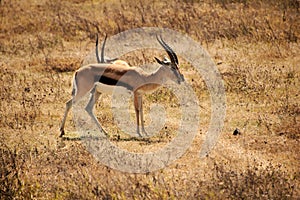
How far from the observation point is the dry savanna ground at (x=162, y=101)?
7.44 meters

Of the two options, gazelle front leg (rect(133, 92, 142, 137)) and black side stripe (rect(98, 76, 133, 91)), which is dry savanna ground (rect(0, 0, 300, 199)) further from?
black side stripe (rect(98, 76, 133, 91))

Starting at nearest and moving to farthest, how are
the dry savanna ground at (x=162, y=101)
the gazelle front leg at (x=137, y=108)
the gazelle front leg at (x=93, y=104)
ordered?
the dry savanna ground at (x=162, y=101) < the gazelle front leg at (x=137, y=108) < the gazelle front leg at (x=93, y=104)

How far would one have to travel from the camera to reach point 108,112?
11.1 m

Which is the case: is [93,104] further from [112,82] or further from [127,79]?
[127,79]

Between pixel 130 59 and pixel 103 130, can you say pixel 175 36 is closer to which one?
pixel 130 59

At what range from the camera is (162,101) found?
37.6ft

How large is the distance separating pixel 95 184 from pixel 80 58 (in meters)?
7.38

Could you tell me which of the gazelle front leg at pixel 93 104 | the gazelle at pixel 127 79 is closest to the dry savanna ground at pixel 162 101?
the gazelle front leg at pixel 93 104

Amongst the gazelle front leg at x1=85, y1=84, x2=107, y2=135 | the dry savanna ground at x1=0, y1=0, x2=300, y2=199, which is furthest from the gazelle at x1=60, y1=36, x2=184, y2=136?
the dry savanna ground at x1=0, y1=0, x2=300, y2=199

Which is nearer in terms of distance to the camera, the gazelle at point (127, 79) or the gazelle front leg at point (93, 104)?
the gazelle at point (127, 79)

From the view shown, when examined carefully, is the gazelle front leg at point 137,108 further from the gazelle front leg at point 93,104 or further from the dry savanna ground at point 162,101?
the gazelle front leg at point 93,104

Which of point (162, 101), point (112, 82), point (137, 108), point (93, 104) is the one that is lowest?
point (162, 101)

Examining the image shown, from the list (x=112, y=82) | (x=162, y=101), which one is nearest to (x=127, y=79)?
(x=112, y=82)

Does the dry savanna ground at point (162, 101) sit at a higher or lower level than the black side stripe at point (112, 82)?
lower
